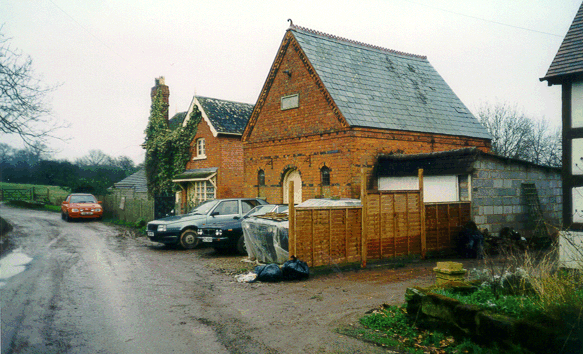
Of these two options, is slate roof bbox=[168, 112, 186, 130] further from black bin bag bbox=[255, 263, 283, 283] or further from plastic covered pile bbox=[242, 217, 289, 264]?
black bin bag bbox=[255, 263, 283, 283]

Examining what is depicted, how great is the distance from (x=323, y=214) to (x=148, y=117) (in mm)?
20311

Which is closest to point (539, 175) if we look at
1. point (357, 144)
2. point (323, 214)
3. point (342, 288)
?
point (357, 144)

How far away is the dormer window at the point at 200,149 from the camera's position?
2664 centimetres

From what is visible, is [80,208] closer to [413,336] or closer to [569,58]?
[413,336]

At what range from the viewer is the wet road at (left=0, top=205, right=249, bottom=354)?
590cm

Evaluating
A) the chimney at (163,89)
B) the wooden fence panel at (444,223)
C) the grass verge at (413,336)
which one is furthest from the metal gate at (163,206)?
the grass verge at (413,336)

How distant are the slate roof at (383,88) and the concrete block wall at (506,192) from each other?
14.3 ft

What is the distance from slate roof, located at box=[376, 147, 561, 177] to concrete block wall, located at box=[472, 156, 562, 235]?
8.8 inches

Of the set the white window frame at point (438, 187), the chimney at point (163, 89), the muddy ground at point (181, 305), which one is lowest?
the muddy ground at point (181, 305)

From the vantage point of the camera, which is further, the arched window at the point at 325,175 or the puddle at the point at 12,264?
the arched window at the point at 325,175

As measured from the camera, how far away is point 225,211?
16.1 metres

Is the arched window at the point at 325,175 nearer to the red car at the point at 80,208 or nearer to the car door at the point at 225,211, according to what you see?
the car door at the point at 225,211

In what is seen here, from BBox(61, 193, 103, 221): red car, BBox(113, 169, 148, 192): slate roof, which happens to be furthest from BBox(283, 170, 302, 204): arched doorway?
BBox(113, 169, 148, 192): slate roof

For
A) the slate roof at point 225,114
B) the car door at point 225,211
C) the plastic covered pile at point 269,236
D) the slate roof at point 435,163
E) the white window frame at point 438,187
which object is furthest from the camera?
the slate roof at point 225,114
